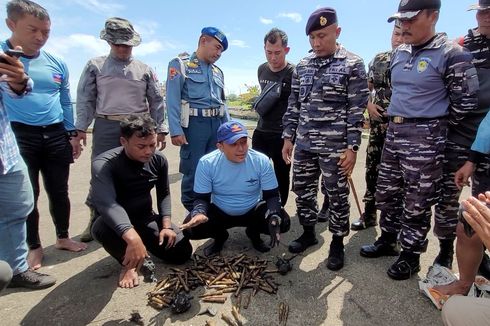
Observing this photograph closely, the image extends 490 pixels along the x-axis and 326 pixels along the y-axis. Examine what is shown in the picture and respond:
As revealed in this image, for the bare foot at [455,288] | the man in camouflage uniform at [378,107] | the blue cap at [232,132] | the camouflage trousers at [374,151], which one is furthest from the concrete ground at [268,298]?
the blue cap at [232,132]

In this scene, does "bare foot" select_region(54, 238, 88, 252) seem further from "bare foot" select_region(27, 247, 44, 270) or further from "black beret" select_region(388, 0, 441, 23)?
"black beret" select_region(388, 0, 441, 23)

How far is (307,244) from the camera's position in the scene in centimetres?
420

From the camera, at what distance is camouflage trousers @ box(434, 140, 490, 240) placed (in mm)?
3291

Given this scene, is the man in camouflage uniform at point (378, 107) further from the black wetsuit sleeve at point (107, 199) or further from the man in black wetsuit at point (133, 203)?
the black wetsuit sleeve at point (107, 199)

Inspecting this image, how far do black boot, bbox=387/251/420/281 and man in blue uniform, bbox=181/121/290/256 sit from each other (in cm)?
128

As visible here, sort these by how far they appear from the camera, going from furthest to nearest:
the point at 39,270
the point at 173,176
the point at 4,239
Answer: the point at 173,176 → the point at 39,270 → the point at 4,239

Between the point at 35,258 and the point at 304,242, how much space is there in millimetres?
3169

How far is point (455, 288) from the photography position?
2.91 meters

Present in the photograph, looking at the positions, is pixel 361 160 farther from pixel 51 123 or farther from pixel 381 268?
pixel 51 123

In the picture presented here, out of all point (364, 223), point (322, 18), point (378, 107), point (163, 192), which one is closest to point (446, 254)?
point (364, 223)

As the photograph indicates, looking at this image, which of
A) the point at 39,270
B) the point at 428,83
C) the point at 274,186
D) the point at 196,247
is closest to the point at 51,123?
the point at 39,270

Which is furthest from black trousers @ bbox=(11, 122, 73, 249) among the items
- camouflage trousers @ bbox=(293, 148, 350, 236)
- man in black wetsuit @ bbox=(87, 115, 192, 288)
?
camouflage trousers @ bbox=(293, 148, 350, 236)

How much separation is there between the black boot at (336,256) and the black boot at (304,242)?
0.39 metres

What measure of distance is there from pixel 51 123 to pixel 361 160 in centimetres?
815
